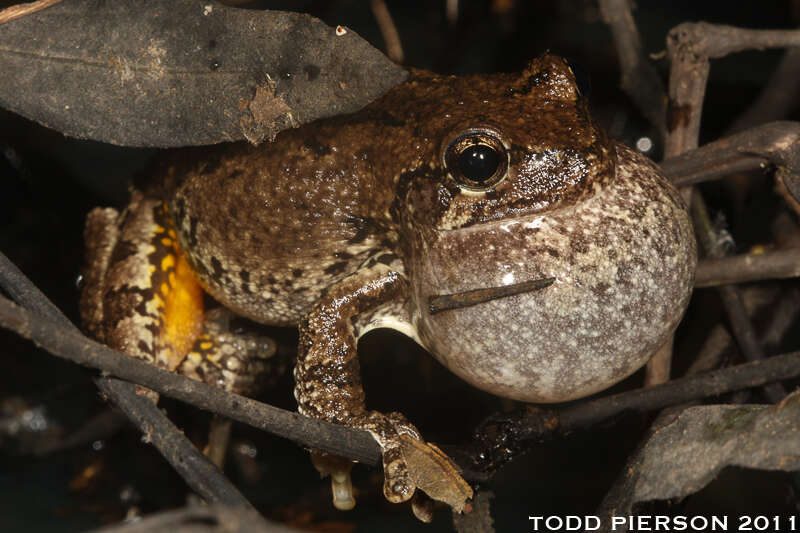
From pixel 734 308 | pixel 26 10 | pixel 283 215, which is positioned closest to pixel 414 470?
pixel 283 215

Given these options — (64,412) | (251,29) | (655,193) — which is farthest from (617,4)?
(64,412)

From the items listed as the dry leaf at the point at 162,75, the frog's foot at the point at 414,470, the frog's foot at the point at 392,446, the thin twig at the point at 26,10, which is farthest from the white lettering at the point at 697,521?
the thin twig at the point at 26,10

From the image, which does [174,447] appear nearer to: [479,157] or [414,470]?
[414,470]

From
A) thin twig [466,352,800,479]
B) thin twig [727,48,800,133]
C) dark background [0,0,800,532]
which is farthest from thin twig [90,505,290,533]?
thin twig [727,48,800,133]

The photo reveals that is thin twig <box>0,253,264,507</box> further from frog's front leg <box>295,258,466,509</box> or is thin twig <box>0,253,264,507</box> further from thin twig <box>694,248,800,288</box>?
thin twig <box>694,248,800,288</box>

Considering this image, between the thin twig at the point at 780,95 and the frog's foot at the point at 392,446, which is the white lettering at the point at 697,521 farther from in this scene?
the thin twig at the point at 780,95

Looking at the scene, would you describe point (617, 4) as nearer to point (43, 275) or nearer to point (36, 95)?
point (36, 95)
